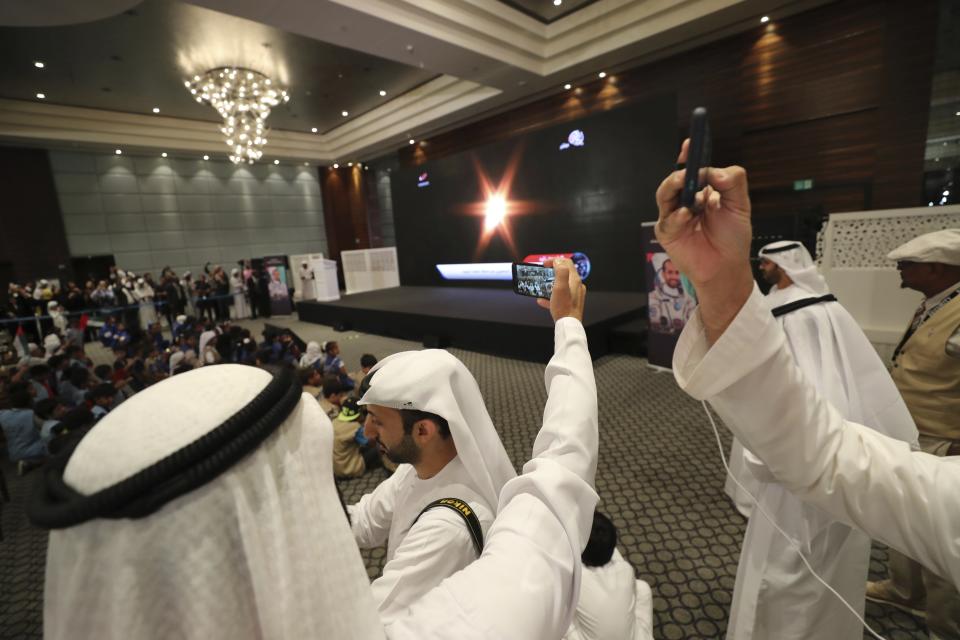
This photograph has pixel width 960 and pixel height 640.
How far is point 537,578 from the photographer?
1.94 ft

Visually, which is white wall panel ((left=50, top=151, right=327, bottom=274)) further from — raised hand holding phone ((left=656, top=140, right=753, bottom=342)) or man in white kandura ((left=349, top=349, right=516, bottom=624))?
raised hand holding phone ((left=656, top=140, right=753, bottom=342))

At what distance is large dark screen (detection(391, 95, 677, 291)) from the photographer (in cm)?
699

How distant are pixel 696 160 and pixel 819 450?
21.0 inches

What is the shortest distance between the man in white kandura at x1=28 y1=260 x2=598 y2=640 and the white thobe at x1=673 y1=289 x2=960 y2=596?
49 cm

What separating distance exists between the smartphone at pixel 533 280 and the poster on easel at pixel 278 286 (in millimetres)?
10951

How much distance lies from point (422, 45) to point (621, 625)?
7363 mm

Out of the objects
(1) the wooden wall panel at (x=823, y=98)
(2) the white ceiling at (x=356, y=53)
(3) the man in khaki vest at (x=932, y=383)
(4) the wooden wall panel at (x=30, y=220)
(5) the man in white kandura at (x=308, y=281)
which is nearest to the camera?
A: (3) the man in khaki vest at (x=932, y=383)

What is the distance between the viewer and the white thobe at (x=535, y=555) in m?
0.54

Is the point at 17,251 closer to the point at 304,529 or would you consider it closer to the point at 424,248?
the point at 424,248

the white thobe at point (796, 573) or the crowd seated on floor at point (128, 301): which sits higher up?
the crowd seated on floor at point (128, 301)

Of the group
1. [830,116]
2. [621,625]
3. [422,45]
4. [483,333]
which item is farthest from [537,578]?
[830,116]

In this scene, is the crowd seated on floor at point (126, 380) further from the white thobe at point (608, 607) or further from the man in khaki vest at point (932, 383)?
the man in khaki vest at point (932, 383)

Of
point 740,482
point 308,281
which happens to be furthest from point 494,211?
point 740,482

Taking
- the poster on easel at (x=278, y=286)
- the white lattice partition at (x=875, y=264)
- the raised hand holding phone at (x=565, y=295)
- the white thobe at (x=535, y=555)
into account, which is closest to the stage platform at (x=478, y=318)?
the poster on easel at (x=278, y=286)
